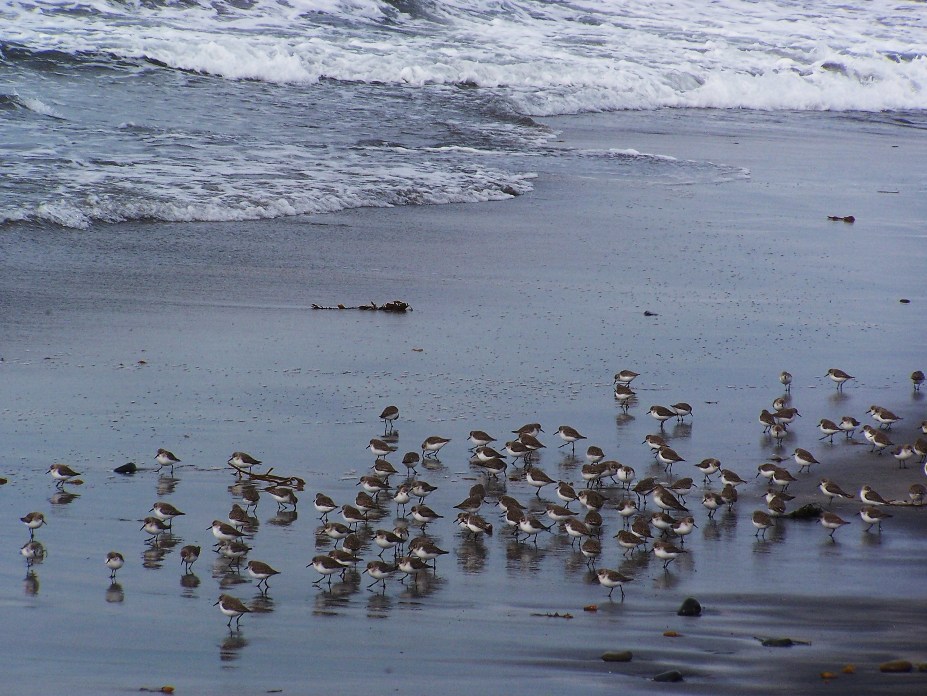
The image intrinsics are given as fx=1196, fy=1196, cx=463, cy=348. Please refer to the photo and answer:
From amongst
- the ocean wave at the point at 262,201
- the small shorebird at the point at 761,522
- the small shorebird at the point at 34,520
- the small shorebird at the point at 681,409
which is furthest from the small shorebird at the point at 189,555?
the ocean wave at the point at 262,201

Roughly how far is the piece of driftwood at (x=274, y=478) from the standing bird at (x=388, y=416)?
3.78ft

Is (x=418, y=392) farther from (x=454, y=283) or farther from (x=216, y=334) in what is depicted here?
(x=454, y=283)

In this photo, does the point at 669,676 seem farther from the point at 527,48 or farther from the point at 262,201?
the point at 527,48

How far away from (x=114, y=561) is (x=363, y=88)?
21869 millimetres

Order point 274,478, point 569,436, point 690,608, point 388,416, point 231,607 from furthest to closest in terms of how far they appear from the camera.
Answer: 1. point 388,416
2. point 569,436
3. point 274,478
4. point 690,608
5. point 231,607

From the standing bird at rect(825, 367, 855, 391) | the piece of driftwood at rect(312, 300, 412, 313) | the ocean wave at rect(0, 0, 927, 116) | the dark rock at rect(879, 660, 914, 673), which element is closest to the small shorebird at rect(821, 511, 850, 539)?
the dark rock at rect(879, 660, 914, 673)

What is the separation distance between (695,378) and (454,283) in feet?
11.5

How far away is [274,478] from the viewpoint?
7918mm

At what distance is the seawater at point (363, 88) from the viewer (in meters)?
17.0

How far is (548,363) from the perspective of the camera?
10.6 m

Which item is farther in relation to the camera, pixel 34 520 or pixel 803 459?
pixel 803 459

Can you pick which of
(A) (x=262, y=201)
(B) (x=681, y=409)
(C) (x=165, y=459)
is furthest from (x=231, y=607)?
(A) (x=262, y=201)

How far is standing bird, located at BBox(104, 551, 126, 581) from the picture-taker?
21.4 feet

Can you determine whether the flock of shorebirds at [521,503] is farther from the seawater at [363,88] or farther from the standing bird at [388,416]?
the seawater at [363,88]
